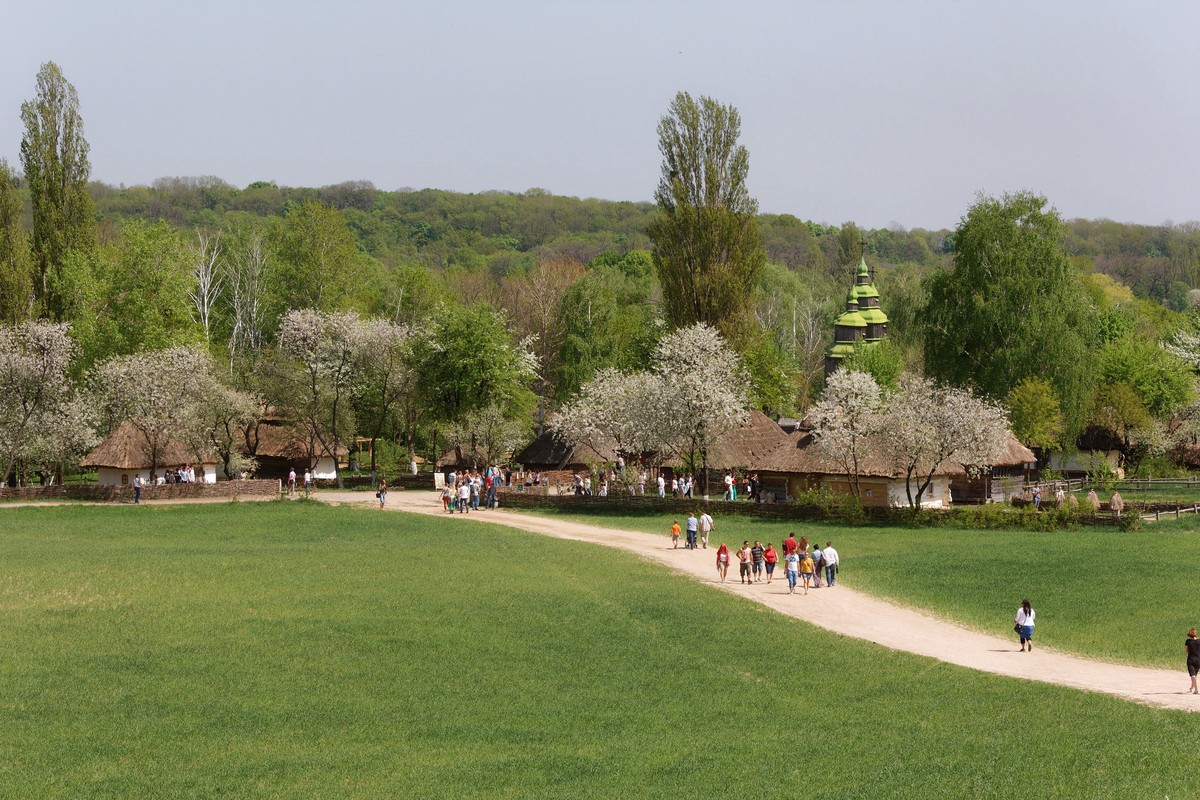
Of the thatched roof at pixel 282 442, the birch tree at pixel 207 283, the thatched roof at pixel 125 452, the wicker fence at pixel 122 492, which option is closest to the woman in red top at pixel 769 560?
the wicker fence at pixel 122 492

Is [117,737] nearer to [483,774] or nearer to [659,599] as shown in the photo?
[483,774]

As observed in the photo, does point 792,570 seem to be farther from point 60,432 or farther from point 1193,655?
point 60,432

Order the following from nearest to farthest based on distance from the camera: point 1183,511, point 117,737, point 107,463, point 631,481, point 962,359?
point 117,737, point 1183,511, point 631,481, point 107,463, point 962,359

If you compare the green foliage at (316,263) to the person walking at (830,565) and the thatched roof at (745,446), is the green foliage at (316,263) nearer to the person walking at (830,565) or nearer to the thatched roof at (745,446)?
the thatched roof at (745,446)

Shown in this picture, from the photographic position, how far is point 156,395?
63.1 m

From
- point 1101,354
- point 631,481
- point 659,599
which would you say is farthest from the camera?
point 1101,354

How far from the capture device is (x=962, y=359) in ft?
240

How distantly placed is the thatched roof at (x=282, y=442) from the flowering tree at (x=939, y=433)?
3518cm

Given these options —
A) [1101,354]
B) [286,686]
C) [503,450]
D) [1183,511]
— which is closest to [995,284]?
[1101,354]

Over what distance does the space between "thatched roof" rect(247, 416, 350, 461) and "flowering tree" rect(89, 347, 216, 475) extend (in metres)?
7.90

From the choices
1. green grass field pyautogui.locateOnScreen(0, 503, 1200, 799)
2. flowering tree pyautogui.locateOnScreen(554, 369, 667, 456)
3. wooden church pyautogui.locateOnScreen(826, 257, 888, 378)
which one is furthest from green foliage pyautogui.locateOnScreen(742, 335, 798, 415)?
green grass field pyautogui.locateOnScreen(0, 503, 1200, 799)

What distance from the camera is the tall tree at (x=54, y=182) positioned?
69.3 metres

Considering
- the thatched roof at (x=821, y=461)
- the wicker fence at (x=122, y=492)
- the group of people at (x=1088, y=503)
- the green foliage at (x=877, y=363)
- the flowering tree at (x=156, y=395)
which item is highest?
the green foliage at (x=877, y=363)

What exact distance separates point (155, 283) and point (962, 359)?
157ft
